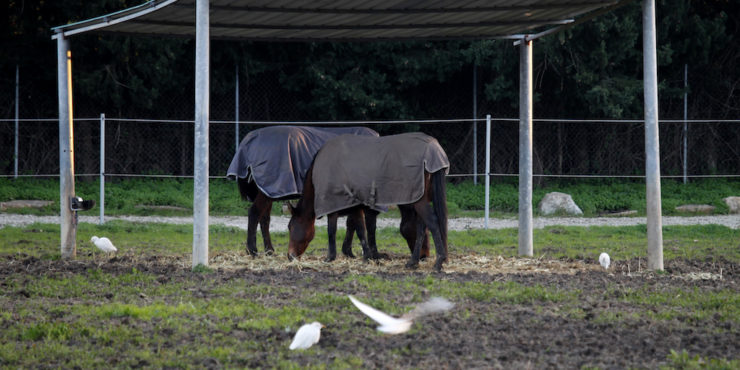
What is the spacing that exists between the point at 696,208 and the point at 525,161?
7210 millimetres

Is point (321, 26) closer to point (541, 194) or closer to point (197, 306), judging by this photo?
point (197, 306)

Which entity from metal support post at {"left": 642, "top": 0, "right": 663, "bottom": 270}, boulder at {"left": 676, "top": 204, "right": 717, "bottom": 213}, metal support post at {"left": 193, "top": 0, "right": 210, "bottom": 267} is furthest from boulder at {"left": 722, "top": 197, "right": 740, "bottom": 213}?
metal support post at {"left": 193, "top": 0, "right": 210, "bottom": 267}

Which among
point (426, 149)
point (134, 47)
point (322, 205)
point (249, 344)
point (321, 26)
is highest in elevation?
point (134, 47)

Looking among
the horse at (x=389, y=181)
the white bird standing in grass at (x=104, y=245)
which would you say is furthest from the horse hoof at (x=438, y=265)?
the white bird standing in grass at (x=104, y=245)

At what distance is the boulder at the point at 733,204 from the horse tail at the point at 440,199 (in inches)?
378

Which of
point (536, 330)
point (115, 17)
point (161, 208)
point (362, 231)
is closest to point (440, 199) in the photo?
point (362, 231)

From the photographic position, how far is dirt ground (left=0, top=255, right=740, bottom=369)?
5016 millimetres

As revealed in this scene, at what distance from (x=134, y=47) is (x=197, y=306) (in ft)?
45.9

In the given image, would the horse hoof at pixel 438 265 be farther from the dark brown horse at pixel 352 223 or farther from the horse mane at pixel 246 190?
the horse mane at pixel 246 190

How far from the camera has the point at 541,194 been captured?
18031mm

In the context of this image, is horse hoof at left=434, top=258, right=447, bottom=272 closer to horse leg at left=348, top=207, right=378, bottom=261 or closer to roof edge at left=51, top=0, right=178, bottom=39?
horse leg at left=348, top=207, right=378, bottom=261

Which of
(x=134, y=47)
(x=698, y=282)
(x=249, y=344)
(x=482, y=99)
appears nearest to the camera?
(x=249, y=344)

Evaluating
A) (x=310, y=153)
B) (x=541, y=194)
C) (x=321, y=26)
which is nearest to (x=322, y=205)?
(x=310, y=153)

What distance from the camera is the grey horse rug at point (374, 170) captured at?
875 centimetres
